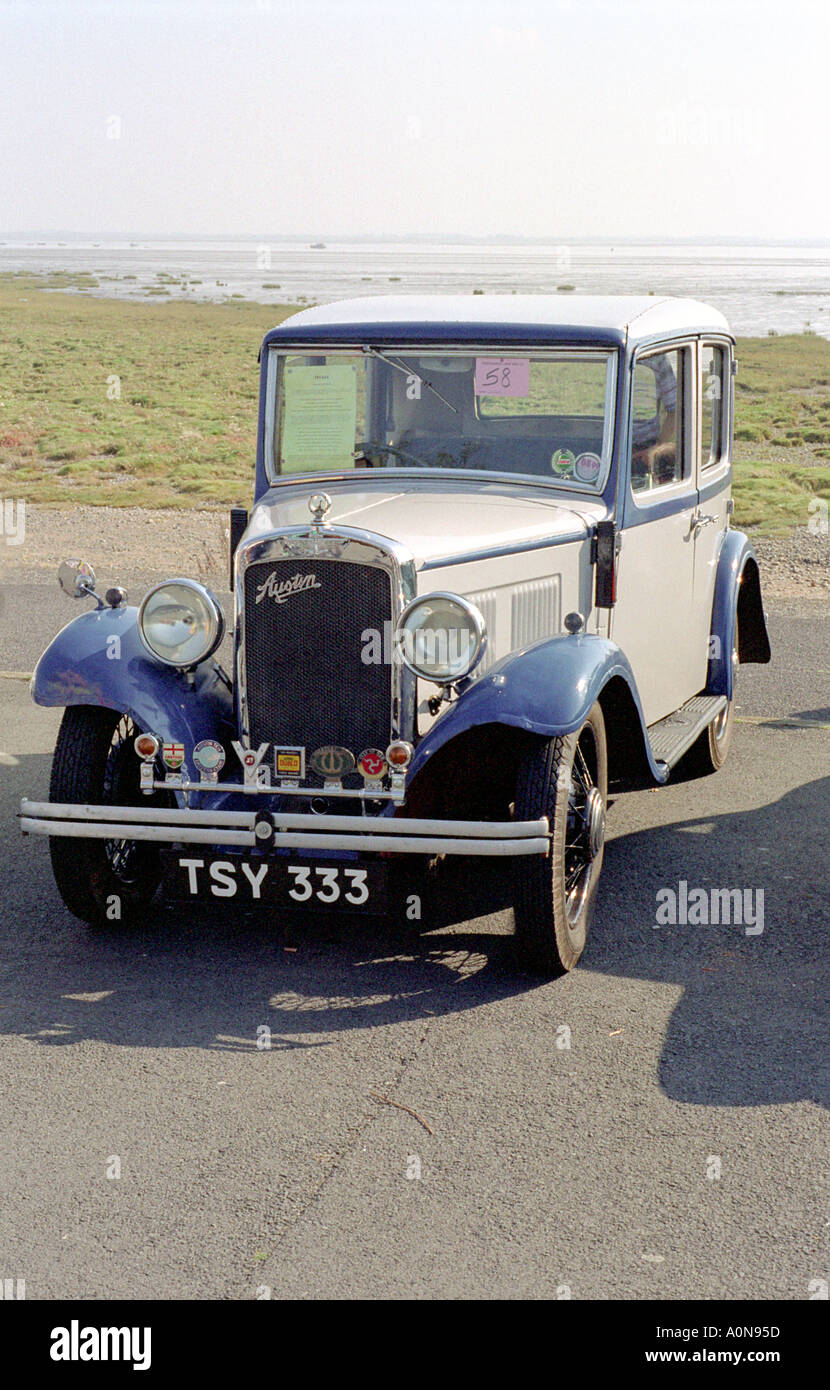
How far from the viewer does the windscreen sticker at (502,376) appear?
18.7 feet

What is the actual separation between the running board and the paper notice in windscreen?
1.81 metres

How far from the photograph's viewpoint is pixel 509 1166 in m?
3.61

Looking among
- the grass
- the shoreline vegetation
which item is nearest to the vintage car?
the shoreline vegetation

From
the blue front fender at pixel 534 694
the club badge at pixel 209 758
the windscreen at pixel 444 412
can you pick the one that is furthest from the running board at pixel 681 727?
the club badge at pixel 209 758

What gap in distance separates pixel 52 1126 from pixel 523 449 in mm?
3312

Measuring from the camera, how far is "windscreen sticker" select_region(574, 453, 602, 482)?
18.8 ft

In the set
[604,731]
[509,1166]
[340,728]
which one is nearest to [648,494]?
[604,731]

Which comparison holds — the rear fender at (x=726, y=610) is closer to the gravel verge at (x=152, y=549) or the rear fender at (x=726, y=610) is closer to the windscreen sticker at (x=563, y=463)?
the windscreen sticker at (x=563, y=463)

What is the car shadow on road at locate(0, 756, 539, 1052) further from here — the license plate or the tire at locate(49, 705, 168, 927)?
the license plate

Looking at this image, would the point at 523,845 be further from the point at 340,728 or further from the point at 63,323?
the point at 63,323

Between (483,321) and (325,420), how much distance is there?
787 millimetres

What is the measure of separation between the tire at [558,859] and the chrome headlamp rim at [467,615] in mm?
355

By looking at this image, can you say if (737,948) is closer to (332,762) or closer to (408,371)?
(332,762)

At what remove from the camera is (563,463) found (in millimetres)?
5777
